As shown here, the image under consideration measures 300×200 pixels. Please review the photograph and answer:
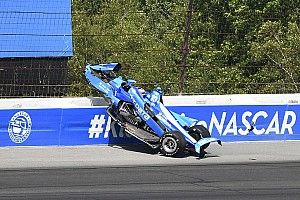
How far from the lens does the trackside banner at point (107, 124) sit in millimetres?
16719

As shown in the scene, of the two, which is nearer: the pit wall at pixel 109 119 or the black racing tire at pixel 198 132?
the black racing tire at pixel 198 132

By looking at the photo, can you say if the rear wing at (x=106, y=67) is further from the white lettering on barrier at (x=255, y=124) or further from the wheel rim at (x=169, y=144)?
the wheel rim at (x=169, y=144)

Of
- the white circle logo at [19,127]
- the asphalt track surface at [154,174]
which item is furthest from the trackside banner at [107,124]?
the asphalt track surface at [154,174]

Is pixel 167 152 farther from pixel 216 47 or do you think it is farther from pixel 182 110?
pixel 216 47

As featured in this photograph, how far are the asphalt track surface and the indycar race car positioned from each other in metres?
0.31

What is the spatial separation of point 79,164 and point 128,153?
1852 millimetres

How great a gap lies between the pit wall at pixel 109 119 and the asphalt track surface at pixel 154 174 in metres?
0.40

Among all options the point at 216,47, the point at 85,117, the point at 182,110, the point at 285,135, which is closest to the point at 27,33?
the point at 85,117

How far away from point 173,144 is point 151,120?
3.41ft

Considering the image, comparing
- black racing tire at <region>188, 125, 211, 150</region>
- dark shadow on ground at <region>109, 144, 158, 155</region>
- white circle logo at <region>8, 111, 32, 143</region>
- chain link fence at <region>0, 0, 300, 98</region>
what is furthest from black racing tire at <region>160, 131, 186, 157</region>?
chain link fence at <region>0, 0, 300, 98</region>

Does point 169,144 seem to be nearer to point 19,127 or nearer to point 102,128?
point 102,128

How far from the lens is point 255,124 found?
17562mm

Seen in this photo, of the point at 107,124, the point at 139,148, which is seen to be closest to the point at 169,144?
the point at 139,148

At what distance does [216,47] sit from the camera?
83.3ft
